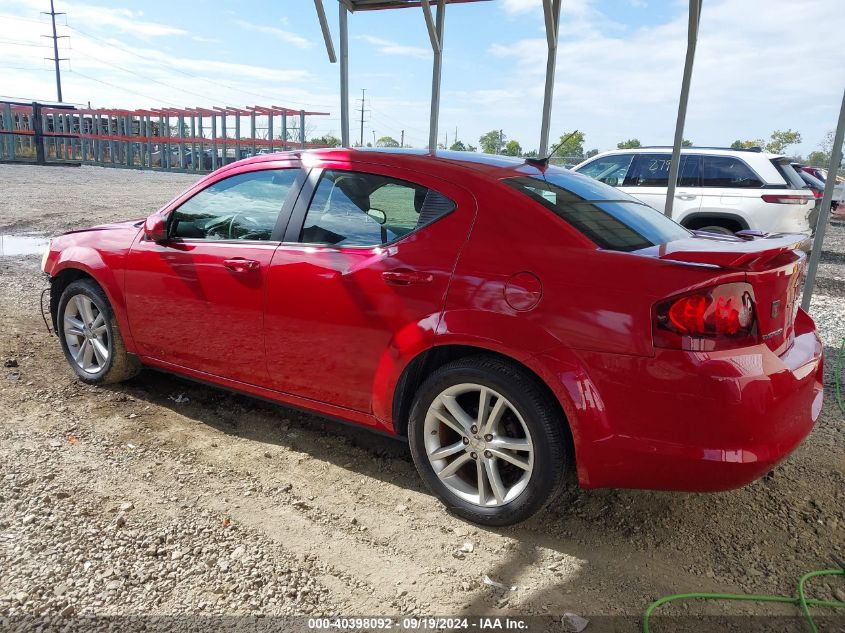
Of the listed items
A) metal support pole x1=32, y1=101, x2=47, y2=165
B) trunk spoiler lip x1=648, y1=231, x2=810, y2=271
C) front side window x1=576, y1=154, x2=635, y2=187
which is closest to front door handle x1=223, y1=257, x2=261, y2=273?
trunk spoiler lip x1=648, y1=231, x2=810, y2=271

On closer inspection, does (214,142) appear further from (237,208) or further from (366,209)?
(366,209)

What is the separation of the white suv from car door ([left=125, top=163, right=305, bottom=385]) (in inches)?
251

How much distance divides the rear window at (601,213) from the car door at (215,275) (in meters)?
1.30

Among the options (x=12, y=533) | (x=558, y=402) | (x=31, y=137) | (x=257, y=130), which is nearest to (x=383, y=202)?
(x=558, y=402)

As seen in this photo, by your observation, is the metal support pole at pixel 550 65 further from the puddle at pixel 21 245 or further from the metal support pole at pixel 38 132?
the metal support pole at pixel 38 132

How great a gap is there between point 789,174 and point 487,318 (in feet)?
→ 25.1

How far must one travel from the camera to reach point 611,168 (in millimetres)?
9359

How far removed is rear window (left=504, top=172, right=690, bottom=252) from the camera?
2.69m

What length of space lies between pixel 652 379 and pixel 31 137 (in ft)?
177

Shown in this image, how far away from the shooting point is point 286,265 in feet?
10.5

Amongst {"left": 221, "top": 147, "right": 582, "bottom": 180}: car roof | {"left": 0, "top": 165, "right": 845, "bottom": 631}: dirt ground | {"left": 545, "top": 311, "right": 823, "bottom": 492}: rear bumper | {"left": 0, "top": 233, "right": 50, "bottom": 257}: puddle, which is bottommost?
{"left": 0, "top": 165, "right": 845, "bottom": 631}: dirt ground

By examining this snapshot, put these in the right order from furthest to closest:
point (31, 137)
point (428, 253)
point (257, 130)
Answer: point (31, 137) → point (257, 130) → point (428, 253)

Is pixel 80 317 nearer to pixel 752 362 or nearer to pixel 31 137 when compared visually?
pixel 752 362

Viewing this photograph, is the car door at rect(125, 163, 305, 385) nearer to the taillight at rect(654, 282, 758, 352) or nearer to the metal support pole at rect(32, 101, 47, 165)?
the taillight at rect(654, 282, 758, 352)
